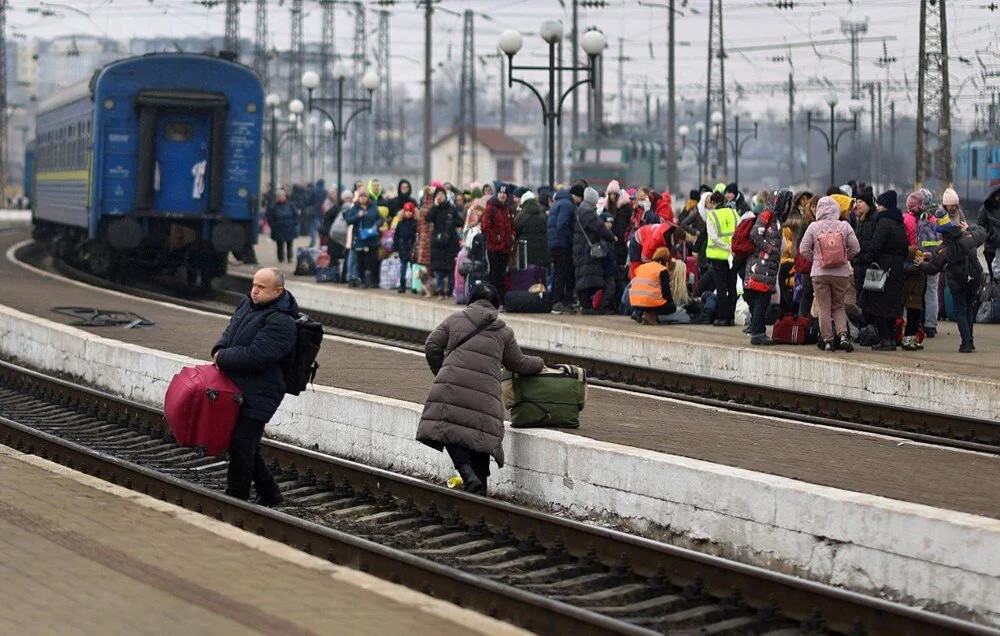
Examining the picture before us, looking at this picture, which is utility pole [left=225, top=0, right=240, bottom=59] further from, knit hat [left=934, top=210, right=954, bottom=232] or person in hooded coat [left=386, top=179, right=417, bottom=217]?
knit hat [left=934, top=210, right=954, bottom=232]

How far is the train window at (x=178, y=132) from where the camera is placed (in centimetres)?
2783

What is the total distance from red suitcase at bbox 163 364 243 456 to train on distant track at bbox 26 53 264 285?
59.4ft

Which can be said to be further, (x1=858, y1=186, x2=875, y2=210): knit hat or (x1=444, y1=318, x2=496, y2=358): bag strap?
(x1=858, y1=186, x2=875, y2=210): knit hat

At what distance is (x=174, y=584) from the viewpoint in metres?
7.56

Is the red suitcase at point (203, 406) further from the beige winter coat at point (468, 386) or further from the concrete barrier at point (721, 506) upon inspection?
the concrete barrier at point (721, 506)

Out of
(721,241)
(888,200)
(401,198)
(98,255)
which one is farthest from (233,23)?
(888,200)

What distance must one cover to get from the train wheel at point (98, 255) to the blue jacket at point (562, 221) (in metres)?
9.91

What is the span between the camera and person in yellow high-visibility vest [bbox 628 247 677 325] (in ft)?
66.7

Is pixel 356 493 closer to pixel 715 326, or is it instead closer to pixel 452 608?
pixel 452 608

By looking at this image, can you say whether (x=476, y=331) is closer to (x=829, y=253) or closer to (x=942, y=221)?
(x=829, y=253)

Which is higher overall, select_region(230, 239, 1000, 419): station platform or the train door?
the train door

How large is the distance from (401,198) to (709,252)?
917 centimetres

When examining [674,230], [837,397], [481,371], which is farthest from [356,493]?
[674,230]

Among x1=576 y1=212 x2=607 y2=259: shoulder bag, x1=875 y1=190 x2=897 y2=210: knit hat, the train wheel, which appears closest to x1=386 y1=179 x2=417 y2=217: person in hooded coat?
the train wheel
